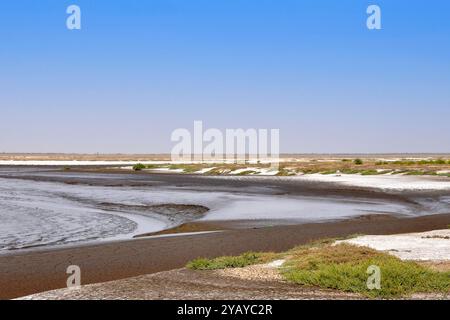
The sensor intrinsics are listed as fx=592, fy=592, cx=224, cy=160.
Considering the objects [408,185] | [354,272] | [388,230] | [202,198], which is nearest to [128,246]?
[354,272]

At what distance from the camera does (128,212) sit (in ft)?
103

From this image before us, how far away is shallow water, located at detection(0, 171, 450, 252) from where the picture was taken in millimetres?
22781

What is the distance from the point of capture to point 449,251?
16.5 metres

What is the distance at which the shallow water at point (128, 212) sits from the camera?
22.8 meters

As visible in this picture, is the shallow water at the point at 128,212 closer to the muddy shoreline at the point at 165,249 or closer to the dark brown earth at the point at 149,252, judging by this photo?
the muddy shoreline at the point at 165,249

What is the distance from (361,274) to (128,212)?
67.3 ft

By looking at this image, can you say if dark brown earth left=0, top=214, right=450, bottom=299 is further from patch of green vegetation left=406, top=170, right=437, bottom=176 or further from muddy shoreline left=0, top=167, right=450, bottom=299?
patch of green vegetation left=406, top=170, right=437, bottom=176

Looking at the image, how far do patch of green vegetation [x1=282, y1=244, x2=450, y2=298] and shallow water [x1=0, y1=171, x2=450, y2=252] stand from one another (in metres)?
9.78

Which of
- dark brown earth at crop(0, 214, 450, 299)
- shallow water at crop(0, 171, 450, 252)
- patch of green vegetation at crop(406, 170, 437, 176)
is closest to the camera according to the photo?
dark brown earth at crop(0, 214, 450, 299)

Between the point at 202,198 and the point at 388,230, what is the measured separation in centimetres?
1901
